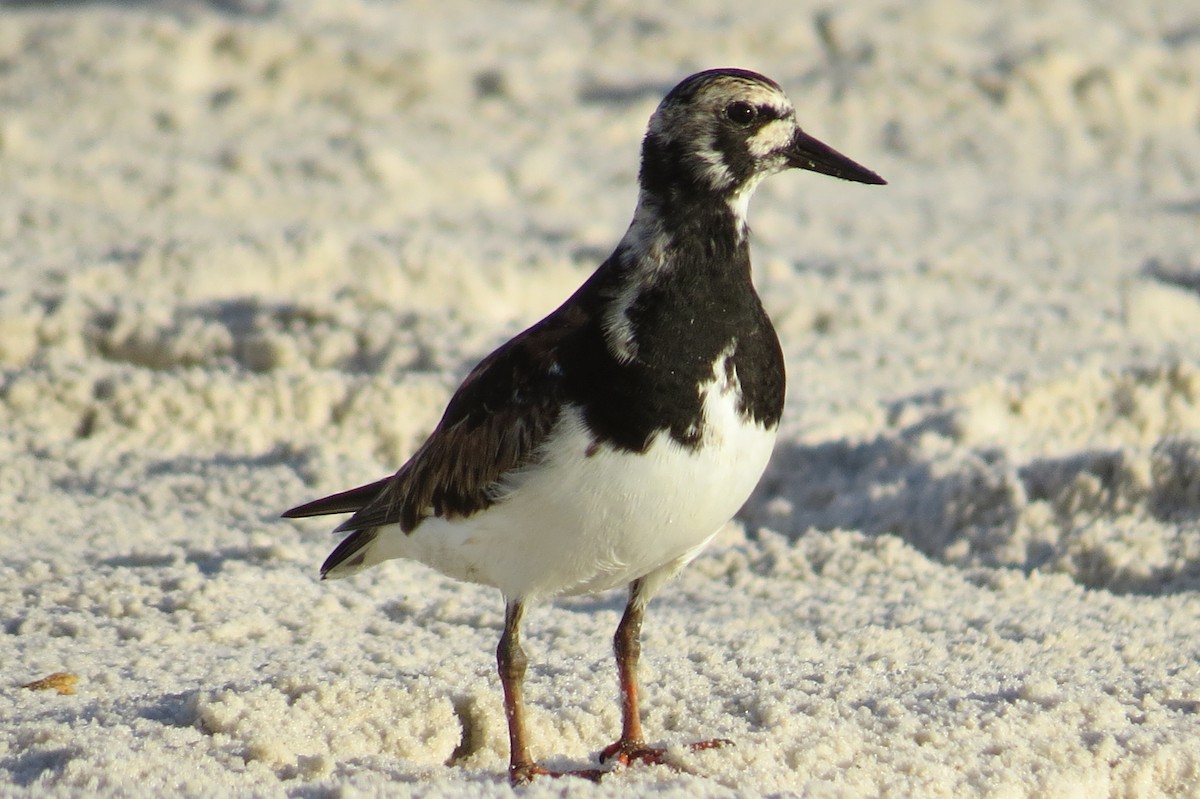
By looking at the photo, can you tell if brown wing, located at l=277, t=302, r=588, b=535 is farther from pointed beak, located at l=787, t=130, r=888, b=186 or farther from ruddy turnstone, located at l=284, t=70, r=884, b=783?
pointed beak, located at l=787, t=130, r=888, b=186

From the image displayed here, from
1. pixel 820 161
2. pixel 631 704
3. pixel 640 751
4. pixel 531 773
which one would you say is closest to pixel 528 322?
pixel 820 161

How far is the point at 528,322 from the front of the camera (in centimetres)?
780

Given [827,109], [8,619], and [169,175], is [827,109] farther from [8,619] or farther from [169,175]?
[8,619]

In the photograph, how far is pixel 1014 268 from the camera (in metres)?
8.80

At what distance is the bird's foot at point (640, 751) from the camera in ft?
12.8

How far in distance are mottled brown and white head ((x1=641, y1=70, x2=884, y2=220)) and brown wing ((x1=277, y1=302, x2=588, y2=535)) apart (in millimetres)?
404

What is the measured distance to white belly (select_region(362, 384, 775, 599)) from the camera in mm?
3727

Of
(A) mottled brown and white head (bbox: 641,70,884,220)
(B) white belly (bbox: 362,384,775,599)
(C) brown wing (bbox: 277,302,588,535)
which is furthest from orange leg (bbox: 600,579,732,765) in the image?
(A) mottled brown and white head (bbox: 641,70,884,220)

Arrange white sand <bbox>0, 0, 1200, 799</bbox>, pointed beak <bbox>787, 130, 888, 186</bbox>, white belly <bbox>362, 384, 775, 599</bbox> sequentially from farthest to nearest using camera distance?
pointed beak <bbox>787, 130, 888, 186</bbox>, white sand <bbox>0, 0, 1200, 799</bbox>, white belly <bbox>362, 384, 775, 599</bbox>

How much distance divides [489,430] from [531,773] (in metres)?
0.83

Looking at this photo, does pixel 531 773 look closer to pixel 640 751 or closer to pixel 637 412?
pixel 640 751

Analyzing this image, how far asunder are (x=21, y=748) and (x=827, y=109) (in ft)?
26.5

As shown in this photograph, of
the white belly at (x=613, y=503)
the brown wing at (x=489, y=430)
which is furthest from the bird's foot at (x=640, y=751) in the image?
the brown wing at (x=489, y=430)

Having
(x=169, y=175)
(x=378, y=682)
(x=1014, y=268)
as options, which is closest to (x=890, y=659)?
(x=378, y=682)
